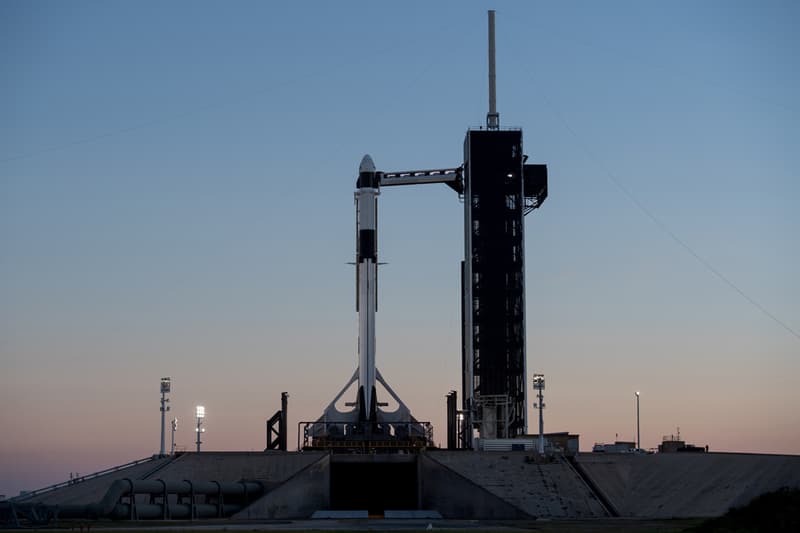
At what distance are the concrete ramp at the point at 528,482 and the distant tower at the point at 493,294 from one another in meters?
20.3

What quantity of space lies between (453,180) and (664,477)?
135 ft

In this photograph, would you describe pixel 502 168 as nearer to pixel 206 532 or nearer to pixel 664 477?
pixel 664 477

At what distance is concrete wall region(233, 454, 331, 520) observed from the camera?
75.7m

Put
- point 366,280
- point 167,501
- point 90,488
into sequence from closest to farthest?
point 167,501 → point 90,488 → point 366,280

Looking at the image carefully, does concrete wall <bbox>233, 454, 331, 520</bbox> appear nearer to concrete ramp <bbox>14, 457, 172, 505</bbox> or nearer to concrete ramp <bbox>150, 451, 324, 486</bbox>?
concrete ramp <bbox>150, 451, 324, 486</bbox>

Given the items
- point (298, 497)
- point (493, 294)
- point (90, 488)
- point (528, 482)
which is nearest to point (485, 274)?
point (493, 294)

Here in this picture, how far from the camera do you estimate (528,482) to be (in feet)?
270

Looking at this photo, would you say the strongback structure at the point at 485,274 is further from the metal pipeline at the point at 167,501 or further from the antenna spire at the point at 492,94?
the metal pipeline at the point at 167,501

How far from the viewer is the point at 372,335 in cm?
10325

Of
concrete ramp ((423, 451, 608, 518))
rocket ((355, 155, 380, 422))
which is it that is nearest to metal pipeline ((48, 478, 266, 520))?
concrete ramp ((423, 451, 608, 518))

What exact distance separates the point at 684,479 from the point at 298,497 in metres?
24.6

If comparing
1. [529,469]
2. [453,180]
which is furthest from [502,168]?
[529,469]

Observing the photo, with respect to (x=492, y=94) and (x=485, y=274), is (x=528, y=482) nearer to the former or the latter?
(x=485, y=274)

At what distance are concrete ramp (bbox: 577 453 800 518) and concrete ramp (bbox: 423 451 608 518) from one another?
1.71 metres
